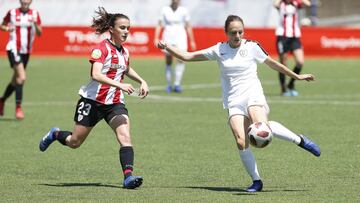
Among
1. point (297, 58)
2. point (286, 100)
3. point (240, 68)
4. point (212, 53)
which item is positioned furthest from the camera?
point (297, 58)

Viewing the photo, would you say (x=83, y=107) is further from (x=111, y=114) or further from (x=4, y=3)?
(x=4, y=3)

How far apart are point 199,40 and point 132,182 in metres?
25.6

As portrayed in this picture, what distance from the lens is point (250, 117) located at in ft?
35.1

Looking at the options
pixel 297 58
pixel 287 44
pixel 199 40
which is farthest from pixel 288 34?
pixel 199 40

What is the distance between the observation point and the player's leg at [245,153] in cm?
1045

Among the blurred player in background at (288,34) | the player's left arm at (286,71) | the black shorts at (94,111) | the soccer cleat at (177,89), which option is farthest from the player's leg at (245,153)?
the soccer cleat at (177,89)

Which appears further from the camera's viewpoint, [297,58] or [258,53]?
[297,58]

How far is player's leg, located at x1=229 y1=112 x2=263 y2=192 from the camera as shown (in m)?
10.5

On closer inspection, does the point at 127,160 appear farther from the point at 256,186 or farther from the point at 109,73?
the point at 256,186

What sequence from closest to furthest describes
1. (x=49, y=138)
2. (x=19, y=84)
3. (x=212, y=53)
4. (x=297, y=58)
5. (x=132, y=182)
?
(x=132, y=182) < (x=212, y=53) < (x=49, y=138) < (x=19, y=84) < (x=297, y=58)

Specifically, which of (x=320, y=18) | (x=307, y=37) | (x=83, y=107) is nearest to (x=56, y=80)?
(x=307, y=37)

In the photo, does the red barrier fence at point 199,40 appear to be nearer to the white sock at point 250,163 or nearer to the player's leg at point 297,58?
the player's leg at point 297,58

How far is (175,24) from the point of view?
24.3 meters

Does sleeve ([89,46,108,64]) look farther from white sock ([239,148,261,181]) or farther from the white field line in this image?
the white field line
